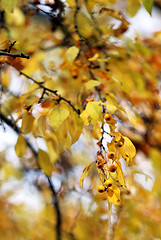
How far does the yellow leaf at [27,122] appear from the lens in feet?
2.91

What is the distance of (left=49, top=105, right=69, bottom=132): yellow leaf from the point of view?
788mm

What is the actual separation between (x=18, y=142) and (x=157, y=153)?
2123mm

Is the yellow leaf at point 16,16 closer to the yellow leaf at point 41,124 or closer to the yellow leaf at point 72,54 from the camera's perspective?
the yellow leaf at point 72,54

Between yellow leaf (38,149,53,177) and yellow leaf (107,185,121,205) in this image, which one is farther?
yellow leaf (38,149,53,177)

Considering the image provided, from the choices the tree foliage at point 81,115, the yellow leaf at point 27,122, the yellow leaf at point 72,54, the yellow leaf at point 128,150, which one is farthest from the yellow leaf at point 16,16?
the yellow leaf at point 128,150

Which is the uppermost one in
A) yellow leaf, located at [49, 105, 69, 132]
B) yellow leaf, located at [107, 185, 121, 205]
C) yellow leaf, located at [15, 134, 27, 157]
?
yellow leaf, located at [49, 105, 69, 132]

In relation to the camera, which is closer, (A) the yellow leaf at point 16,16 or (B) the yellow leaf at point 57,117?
(B) the yellow leaf at point 57,117

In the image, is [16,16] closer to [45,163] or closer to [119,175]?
[45,163]

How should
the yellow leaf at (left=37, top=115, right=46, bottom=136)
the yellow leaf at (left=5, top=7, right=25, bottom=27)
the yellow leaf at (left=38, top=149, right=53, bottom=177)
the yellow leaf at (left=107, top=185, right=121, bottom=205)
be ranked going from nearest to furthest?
the yellow leaf at (left=107, top=185, right=121, bottom=205), the yellow leaf at (left=37, top=115, right=46, bottom=136), the yellow leaf at (left=38, top=149, right=53, bottom=177), the yellow leaf at (left=5, top=7, right=25, bottom=27)

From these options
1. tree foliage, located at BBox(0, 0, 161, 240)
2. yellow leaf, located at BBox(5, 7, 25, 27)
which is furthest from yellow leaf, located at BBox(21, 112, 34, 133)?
yellow leaf, located at BBox(5, 7, 25, 27)

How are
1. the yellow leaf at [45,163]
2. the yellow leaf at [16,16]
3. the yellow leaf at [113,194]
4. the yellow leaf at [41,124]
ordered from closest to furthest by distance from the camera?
the yellow leaf at [113,194] → the yellow leaf at [41,124] → the yellow leaf at [45,163] → the yellow leaf at [16,16]

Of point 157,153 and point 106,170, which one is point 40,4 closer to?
point 106,170

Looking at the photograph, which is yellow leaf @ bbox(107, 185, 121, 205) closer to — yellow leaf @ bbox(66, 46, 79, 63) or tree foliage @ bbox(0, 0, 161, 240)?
tree foliage @ bbox(0, 0, 161, 240)

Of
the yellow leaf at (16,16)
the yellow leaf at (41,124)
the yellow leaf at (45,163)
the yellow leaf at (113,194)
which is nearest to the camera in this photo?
the yellow leaf at (113,194)
